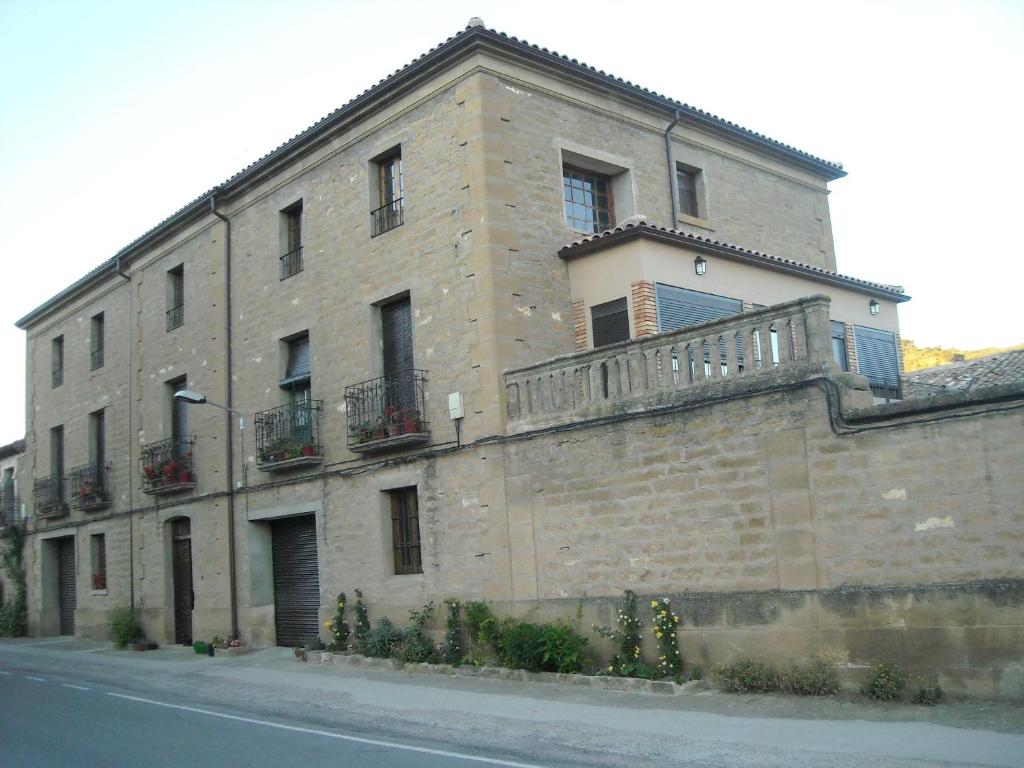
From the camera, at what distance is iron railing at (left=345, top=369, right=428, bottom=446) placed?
50.8 feet

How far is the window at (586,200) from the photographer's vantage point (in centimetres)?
1667

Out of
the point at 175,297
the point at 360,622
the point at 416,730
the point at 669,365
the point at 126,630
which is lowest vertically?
the point at 416,730

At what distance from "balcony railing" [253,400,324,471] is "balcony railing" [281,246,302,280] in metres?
2.61

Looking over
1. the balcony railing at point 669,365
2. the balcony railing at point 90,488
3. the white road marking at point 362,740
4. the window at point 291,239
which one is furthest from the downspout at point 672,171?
the balcony railing at point 90,488

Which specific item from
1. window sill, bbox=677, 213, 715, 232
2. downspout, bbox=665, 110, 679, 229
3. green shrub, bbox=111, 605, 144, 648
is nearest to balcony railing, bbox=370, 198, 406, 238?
downspout, bbox=665, 110, 679, 229

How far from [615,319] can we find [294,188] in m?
7.51

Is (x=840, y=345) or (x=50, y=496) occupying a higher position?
(x=840, y=345)

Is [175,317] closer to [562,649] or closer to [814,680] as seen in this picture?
[562,649]

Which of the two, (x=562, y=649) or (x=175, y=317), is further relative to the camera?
(x=175, y=317)

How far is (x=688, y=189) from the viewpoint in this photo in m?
18.8

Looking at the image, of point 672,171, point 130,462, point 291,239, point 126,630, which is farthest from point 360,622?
point 130,462

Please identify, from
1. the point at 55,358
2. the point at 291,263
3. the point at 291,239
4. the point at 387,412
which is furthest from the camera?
the point at 55,358

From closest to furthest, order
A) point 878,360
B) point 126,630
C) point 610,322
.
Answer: point 610,322, point 878,360, point 126,630

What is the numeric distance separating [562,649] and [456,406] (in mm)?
4032
